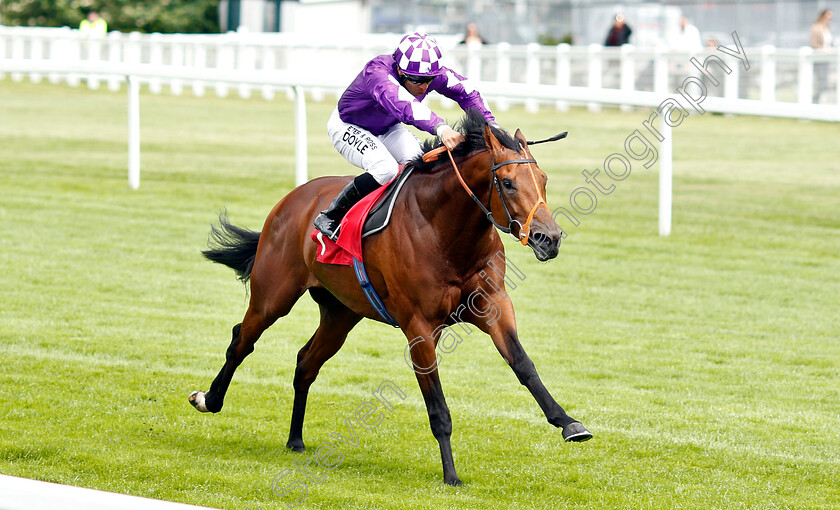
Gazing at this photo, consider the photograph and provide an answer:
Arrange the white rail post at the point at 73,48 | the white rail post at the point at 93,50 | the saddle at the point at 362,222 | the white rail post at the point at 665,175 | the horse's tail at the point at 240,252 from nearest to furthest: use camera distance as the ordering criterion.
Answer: the saddle at the point at 362,222 < the horse's tail at the point at 240,252 < the white rail post at the point at 665,175 < the white rail post at the point at 93,50 < the white rail post at the point at 73,48

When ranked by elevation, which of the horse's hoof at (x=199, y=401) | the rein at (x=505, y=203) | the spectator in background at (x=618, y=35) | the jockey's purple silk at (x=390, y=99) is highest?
the spectator in background at (x=618, y=35)

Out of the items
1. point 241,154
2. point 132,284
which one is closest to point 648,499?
point 132,284

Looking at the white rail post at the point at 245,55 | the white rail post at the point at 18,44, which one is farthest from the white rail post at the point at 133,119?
the white rail post at the point at 18,44

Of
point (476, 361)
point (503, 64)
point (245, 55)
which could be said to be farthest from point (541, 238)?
point (245, 55)

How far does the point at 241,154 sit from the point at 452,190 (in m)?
10.9

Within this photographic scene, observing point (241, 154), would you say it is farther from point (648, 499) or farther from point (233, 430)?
point (648, 499)

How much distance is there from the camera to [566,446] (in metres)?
5.25

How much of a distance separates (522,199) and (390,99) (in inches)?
35.8

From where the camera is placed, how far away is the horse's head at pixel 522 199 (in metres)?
4.08

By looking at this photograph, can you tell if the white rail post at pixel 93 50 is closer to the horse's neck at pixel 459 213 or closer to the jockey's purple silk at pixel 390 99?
the jockey's purple silk at pixel 390 99

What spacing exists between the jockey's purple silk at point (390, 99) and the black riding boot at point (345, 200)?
331 mm

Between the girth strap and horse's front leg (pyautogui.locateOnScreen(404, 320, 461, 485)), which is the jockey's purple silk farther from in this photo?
horse's front leg (pyautogui.locateOnScreen(404, 320, 461, 485))

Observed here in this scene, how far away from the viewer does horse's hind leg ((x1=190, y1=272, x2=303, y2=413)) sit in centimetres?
532

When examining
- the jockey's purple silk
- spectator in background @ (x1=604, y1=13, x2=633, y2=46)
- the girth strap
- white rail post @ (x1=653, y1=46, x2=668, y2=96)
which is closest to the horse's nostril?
the jockey's purple silk
